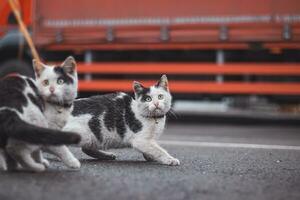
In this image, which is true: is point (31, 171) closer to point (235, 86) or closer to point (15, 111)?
point (15, 111)

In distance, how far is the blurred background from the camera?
28.5 ft

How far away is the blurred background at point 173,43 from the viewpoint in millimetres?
8688

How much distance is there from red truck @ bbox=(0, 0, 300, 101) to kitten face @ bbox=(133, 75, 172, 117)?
4711mm

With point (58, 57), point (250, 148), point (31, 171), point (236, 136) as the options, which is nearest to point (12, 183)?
point (31, 171)

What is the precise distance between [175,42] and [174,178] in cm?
577

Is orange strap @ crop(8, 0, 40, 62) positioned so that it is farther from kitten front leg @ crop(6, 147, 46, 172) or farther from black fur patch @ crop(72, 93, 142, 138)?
kitten front leg @ crop(6, 147, 46, 172)

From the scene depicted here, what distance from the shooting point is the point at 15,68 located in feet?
29.5

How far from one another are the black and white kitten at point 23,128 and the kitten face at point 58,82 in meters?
0.06

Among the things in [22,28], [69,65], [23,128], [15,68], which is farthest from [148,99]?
[22,28]

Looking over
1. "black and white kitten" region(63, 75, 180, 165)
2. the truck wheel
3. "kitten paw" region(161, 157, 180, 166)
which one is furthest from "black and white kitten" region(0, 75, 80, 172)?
the truck wheel

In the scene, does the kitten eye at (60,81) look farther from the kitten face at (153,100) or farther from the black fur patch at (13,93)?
the kitten face at (153,100)

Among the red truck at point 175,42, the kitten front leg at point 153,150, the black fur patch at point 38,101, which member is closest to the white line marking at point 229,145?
the kitten front leg at point 153,150

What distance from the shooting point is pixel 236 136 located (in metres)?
7.02

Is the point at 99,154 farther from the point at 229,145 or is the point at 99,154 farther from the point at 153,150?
the point at 229,145
